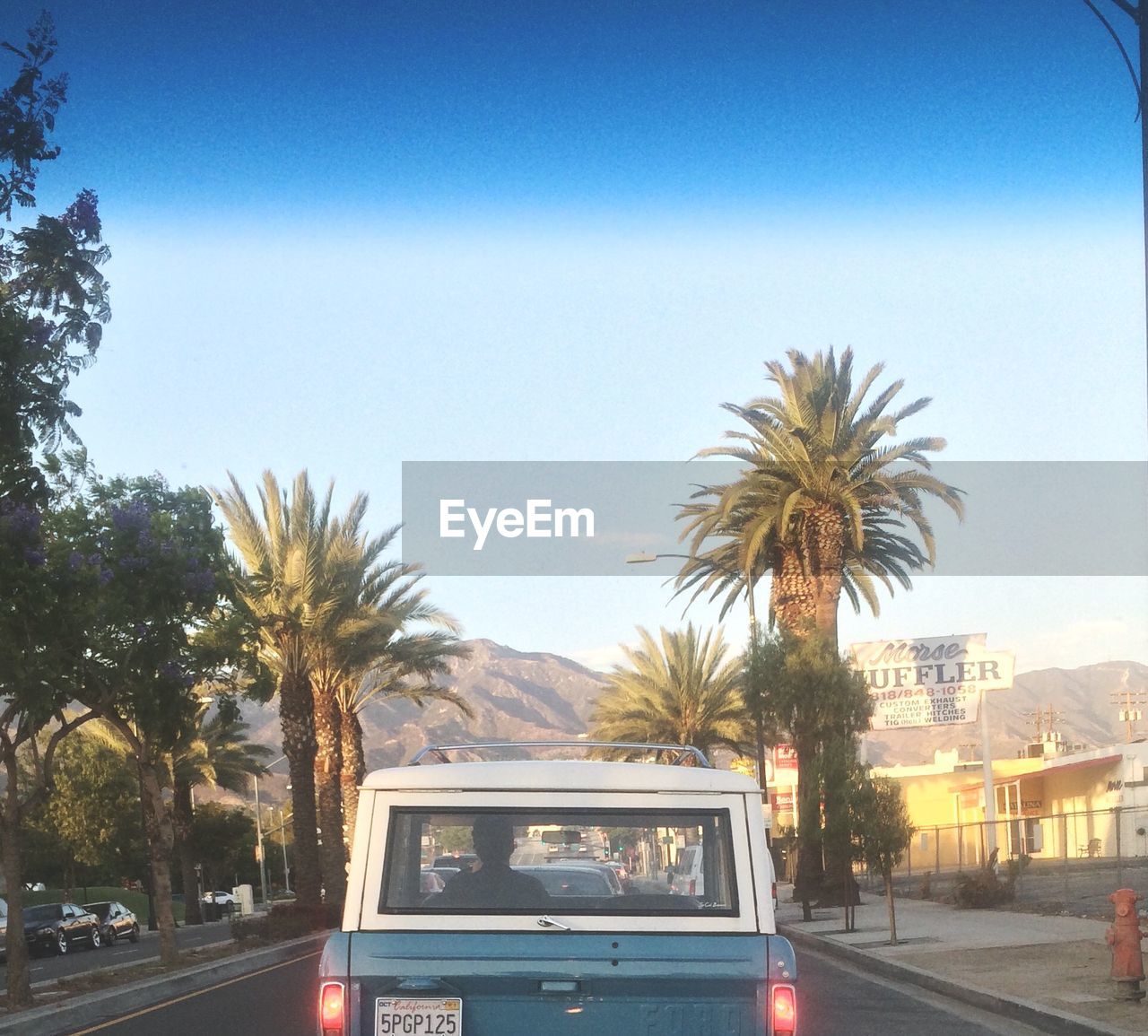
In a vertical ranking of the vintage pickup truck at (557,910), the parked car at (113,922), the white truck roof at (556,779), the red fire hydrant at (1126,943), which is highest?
the white truck roof at (556,779)

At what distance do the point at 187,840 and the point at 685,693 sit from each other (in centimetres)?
1882

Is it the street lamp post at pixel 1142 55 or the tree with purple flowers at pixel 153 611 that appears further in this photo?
the tree with purple flowers at pixel 153 611

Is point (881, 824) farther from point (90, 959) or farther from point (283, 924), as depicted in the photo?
point (90, 959)

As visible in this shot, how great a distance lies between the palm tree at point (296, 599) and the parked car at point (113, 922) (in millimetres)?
14690

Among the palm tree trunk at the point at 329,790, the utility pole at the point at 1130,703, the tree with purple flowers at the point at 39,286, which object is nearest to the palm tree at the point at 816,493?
the palm tree trunk at the point at 329,790

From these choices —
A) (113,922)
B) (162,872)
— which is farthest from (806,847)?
(113,922)

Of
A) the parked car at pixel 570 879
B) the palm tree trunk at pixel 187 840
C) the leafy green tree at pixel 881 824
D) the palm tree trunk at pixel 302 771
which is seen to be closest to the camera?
the parked car at pixel 570 879

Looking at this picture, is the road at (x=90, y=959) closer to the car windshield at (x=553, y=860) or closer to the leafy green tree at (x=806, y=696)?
the leafy green tree at (x=806, y=696)

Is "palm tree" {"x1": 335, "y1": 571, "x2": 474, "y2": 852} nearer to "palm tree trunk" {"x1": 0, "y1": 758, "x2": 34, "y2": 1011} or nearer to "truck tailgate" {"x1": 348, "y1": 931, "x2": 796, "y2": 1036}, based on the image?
"palm tree trunk" {"x1": 0, "y1": 758, "x2": 34, "y2": 1011}

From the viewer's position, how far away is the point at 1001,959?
20.0m

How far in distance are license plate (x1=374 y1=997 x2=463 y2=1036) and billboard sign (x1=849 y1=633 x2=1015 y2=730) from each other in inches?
2374

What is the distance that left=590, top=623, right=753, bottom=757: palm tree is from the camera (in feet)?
186

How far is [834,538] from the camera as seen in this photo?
114ft

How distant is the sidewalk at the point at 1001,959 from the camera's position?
1403cm
